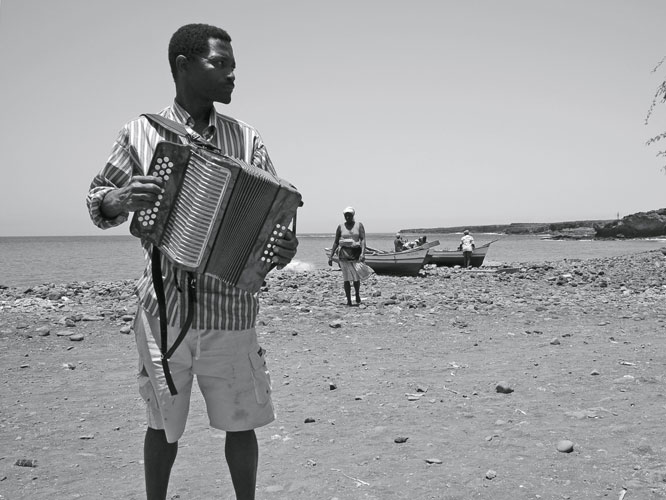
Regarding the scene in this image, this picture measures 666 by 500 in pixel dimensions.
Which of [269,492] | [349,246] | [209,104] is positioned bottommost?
[269,492]

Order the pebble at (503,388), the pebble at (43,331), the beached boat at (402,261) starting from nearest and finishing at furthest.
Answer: the pebble at (503,388) → the pebble at (43,331) → the beached boat at (402,261)

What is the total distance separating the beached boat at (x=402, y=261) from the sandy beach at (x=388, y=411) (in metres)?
11.4

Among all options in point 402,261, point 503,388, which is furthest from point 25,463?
point 402,261

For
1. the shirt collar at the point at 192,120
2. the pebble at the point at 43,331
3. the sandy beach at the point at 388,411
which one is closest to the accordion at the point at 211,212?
the shirt collar at the point at 192,120

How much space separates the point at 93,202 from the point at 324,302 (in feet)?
33.1

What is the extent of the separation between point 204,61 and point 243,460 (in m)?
A: 1.79

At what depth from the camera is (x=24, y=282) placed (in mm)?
25438

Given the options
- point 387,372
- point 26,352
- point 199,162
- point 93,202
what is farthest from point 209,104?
point 26,352

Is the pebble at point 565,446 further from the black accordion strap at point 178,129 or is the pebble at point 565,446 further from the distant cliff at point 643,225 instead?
the distant cliff at point 643,225

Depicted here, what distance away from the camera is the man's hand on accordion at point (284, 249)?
8.38 feet

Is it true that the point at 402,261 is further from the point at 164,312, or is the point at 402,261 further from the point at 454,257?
the point at 164,312

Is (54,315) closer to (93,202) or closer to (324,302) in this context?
(324,302)

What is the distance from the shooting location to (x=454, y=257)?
88.9 feet

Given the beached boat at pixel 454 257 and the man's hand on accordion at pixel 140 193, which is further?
the beached boat at pixel 454 257
